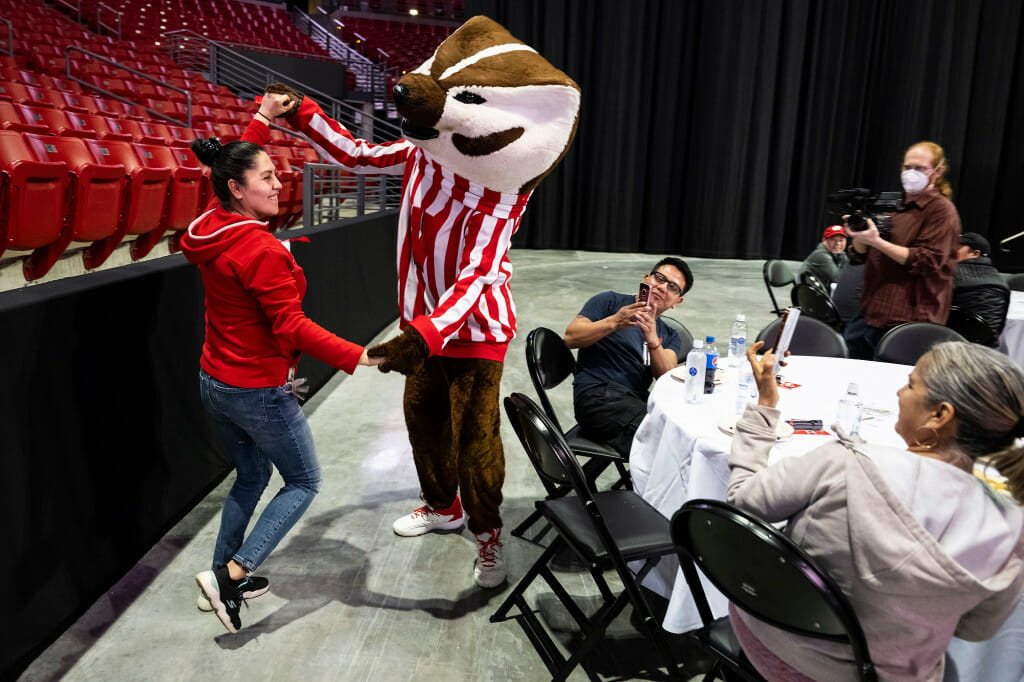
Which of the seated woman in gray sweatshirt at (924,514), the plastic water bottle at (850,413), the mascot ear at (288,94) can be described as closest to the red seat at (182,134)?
the mascot ear at (288,94)

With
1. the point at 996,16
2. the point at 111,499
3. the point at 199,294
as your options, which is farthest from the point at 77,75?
the point at 996,16

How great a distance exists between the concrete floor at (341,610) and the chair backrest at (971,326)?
108 inches

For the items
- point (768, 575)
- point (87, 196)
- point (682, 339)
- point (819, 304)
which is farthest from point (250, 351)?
point (819, 304)

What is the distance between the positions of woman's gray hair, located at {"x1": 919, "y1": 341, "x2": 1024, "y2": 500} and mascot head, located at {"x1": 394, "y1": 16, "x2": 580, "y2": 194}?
56.4 inches

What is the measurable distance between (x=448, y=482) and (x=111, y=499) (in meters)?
1.22

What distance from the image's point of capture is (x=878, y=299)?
3.75 metres

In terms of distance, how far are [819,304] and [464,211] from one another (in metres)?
3.50

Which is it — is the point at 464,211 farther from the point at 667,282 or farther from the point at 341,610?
the point at 341,610

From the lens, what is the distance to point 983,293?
4.41 metres

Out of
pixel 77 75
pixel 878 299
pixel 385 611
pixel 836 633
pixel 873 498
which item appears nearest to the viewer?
pixel 873 498

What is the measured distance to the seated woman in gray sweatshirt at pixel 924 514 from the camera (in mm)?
1364

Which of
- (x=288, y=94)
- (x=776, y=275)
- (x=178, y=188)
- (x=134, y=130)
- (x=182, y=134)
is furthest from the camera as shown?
(x=182, y=134)

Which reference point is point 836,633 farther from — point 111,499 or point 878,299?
point 878,299

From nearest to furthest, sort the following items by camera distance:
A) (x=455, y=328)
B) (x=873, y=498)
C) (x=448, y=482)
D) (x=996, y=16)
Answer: (x=873, y=498)
(x=455, y=328)
(x=448, y=482)
(x=996, y=16)
